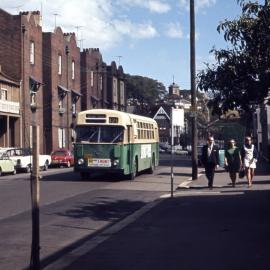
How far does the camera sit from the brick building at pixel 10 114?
160ft

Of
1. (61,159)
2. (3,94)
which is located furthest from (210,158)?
(3,94)

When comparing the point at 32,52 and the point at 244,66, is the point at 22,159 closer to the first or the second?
the point at 32,52

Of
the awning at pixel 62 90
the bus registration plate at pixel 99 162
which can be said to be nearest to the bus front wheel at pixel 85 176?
the bus registration plate at pixel 99 162

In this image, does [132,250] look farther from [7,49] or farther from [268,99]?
[7,49]

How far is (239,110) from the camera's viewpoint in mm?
12211

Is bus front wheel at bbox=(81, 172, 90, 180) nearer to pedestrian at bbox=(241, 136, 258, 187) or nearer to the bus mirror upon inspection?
the bus mirror

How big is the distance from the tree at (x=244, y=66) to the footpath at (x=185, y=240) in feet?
7.57

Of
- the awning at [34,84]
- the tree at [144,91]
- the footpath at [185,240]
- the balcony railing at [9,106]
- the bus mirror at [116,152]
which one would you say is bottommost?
the footpath at [185,240]

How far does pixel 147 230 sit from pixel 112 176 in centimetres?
1818

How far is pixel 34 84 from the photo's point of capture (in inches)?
2137

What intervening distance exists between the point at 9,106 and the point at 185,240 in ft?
129

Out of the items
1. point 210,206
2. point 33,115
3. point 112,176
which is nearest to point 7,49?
point 33,115

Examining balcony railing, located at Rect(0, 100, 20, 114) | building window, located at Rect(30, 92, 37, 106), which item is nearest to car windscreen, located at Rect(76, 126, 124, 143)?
balcony railing, located at Rect(0, 100, 20, 114)

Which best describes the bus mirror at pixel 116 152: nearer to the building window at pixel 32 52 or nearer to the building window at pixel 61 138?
the building window at pixel 32 52
